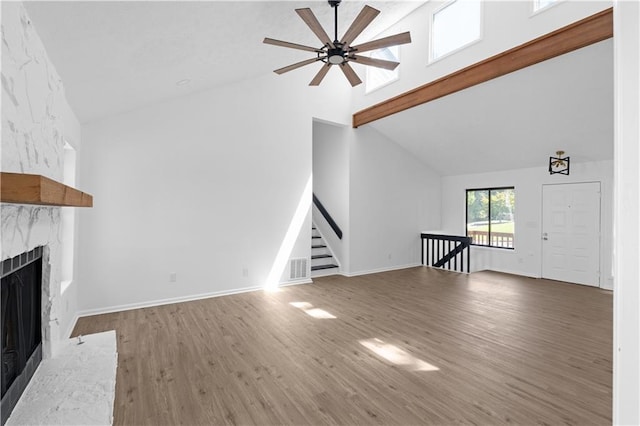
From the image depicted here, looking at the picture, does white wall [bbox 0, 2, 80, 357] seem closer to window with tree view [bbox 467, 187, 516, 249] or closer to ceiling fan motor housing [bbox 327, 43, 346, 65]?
ceiling fan motor housing [bbox 327, 43, 346, 65]

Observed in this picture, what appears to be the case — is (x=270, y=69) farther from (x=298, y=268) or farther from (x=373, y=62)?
(x=298, y=268)

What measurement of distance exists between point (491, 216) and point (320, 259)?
13.9 feet

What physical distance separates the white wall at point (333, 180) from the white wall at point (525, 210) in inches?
126

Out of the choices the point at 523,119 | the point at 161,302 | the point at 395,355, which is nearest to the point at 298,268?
the point at 161,302

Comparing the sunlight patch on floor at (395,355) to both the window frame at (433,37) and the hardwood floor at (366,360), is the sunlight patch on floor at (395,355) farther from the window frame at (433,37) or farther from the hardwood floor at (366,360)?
the window frame at (433,37)

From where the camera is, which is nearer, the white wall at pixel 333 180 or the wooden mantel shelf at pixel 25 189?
the wooden mantel shelf at pixel 25 189

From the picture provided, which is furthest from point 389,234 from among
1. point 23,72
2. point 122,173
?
point 23,72

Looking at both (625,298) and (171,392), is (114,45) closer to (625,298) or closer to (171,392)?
(171,392)

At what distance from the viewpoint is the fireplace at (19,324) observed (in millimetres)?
1777

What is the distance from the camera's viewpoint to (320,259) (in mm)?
7258

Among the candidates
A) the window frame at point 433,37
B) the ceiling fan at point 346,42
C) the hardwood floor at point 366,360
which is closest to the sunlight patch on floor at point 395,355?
the hardwood floor at point 366,360

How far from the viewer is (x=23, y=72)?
1.81m

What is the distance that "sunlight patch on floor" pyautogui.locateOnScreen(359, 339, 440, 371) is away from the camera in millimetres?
2949

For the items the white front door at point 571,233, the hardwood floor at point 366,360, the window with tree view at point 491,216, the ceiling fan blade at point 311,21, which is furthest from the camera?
the window with tree view at point 491,216
